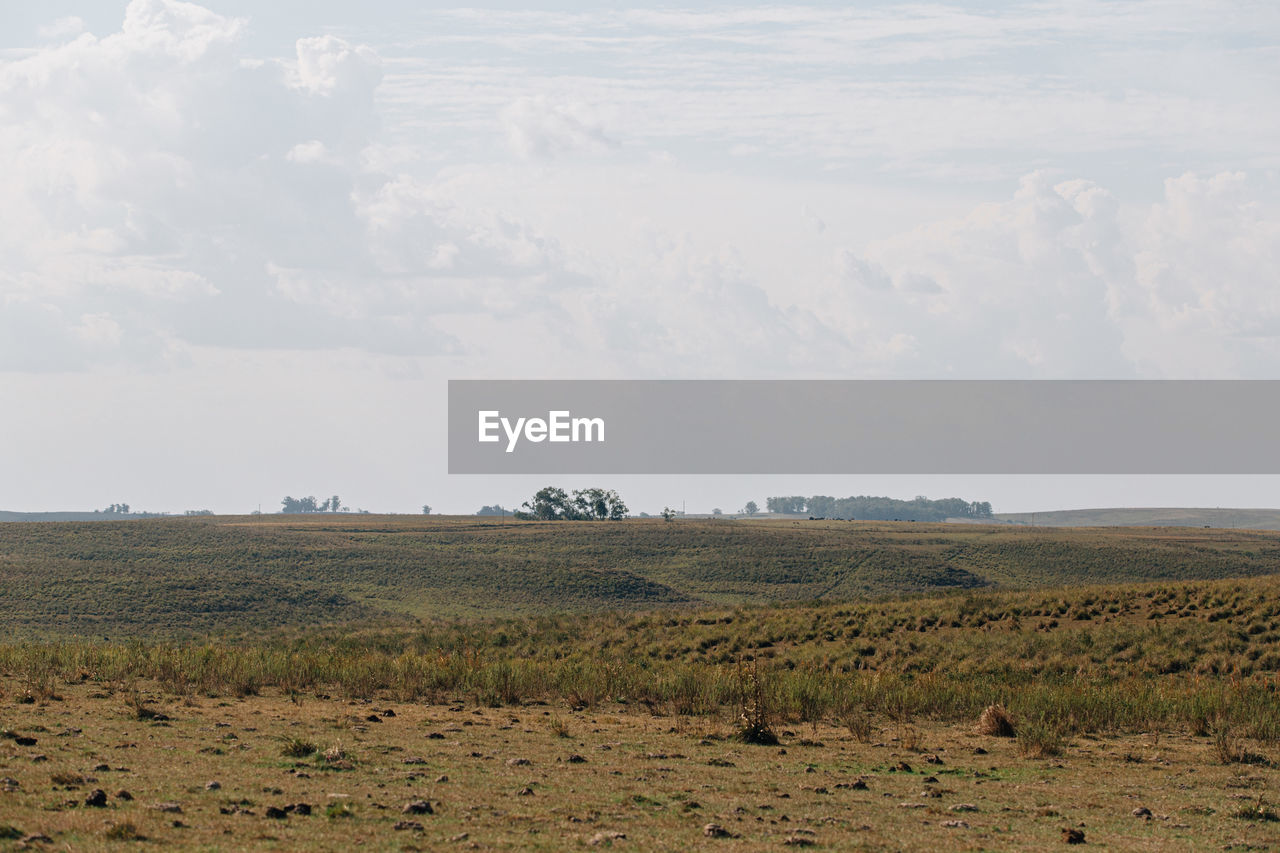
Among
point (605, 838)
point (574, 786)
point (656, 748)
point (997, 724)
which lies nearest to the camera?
point (605, 838)

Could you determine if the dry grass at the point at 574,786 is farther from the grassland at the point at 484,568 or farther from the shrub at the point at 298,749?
the grassland at the point at 484,568

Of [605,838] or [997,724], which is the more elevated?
[605,838]

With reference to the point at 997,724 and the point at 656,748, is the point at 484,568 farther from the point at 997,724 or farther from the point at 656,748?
the point at 656,748

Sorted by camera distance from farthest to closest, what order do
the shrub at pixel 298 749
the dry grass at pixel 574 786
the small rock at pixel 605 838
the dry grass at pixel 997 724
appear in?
the dry grass at pixel 997 724 → the shrub at pixel 298 749 → the dry grass at pixel 574 786 → the small rock at pixel 605 838

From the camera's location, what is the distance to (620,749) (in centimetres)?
2092

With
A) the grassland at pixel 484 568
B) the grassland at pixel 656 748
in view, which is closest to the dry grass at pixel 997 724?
the grassland at pixel 656 748

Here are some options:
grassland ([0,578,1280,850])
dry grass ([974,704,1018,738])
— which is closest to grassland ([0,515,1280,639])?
grassland ([0,578,1280,850])

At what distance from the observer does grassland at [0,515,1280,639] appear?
7612 cm

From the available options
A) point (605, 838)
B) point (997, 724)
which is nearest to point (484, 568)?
point (997, 724)

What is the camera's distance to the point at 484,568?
349 feet

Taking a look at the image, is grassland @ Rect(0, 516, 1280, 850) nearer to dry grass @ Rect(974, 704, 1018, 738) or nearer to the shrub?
the shrub

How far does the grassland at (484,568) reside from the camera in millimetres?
76125

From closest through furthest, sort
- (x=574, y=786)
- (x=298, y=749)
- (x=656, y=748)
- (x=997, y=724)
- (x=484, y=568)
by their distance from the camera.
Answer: (x=574, y=786) → (x=298, y=749) → (x=656, y=748) → (x=997, y=724) → (x=484, y=568)

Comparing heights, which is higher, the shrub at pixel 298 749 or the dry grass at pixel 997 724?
the shrub at pixel 298 749
